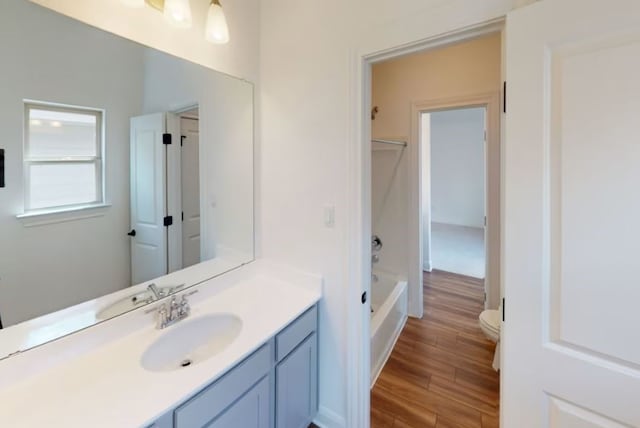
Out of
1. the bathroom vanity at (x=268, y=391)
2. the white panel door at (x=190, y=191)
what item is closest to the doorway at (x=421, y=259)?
the bathroom vanity at (x=268, y=391)

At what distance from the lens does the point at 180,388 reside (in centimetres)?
100

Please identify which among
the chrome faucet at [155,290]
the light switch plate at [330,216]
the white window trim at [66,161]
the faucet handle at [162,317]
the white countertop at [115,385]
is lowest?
the white countertop at [115,385]

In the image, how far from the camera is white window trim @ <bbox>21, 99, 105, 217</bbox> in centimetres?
105

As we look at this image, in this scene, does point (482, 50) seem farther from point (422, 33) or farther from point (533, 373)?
point (533, 373)

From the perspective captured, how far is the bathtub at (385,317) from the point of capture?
7.73ft

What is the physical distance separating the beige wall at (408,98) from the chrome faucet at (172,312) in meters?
2.42

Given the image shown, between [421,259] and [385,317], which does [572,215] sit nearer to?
[385,317]

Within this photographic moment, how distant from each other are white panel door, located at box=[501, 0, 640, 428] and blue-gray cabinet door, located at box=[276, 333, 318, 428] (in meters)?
0.95

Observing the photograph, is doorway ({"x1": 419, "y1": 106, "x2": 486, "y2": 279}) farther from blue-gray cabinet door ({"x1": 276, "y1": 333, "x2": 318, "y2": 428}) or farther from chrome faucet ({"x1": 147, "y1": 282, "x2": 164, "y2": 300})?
chrome faucet ({"x1": 147, "y1": 282, "x2": 164, "y2": 300})

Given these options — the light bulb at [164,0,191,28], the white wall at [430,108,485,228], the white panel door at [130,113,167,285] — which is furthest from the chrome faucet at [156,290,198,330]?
the white wall at [430,108,485,228]

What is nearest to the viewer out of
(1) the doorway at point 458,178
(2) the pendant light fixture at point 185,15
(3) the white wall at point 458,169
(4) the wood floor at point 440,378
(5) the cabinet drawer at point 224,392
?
(5) the cabinet drawer at point 224,392

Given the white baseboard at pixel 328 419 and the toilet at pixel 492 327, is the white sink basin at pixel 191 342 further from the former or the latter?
the toilet at pixel 492 327

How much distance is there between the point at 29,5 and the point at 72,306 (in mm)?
1122

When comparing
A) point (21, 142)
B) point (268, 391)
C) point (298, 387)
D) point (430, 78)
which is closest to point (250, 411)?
point (268, 391)
